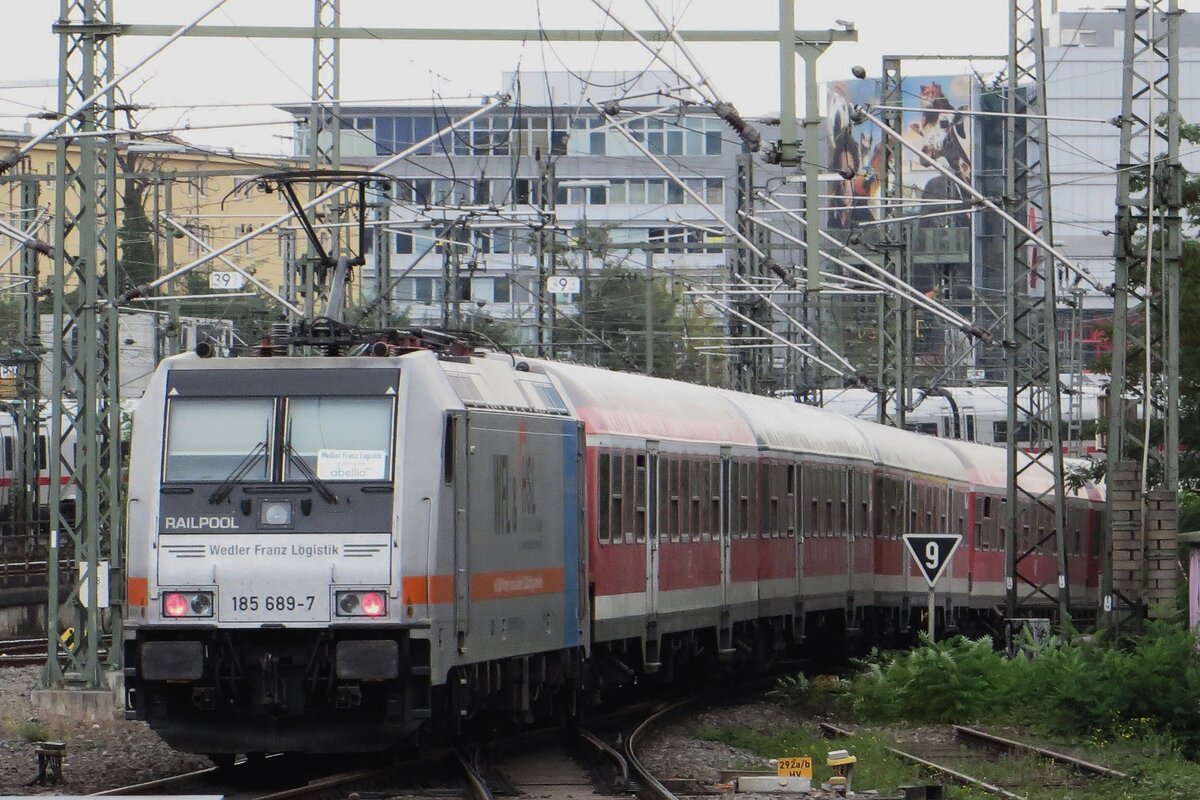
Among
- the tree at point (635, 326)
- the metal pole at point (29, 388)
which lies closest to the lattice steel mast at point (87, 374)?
the metal pole at point (29, 388)

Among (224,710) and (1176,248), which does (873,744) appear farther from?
(1176,248)

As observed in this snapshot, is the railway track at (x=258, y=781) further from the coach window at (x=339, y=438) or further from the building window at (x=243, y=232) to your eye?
the building window at (x=243, y=232)

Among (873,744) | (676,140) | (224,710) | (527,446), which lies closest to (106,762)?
(224,710)

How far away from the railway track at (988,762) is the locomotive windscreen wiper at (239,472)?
550cm

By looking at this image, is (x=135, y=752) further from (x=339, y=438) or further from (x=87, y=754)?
(x=339, y=438)

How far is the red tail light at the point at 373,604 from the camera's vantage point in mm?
14805

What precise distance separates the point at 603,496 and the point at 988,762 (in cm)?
397

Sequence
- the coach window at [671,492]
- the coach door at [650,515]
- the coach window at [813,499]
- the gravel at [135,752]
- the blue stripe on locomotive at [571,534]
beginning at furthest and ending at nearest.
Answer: the coach window at [813,499] → the coach window at [671,492] → the coach door at [650,515] → the blue stripe on locomotive at [571,534] → the gravel at [135,752]

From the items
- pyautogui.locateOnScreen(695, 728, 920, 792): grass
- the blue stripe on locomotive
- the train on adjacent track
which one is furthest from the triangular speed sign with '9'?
the blue stripe on locomotive

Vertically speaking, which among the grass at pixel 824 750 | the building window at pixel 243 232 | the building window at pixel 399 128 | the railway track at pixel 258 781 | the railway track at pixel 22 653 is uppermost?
the building window at pixel 399 128

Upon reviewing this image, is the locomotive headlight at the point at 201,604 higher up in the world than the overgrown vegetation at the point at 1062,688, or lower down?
higher up

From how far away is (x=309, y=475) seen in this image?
49.5ft

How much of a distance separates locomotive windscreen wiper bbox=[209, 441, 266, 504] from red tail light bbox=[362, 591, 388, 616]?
118 centimetres

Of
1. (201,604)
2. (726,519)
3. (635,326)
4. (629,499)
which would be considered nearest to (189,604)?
(201,604)
